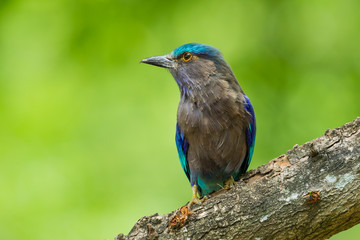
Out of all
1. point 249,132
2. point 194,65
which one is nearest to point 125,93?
point 194,65

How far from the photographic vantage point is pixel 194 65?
6355mm

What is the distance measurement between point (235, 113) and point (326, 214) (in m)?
1.87

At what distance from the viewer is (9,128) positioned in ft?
24.8

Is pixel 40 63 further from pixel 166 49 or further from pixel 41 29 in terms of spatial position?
pixel 166 49

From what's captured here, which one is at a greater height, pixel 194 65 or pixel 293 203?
pixel 194 65

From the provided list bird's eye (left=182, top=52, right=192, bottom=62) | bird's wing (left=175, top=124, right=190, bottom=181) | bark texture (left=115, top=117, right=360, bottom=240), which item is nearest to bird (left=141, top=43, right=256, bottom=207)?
bird's wing (left=175, top=124, right=190, bottom=181)

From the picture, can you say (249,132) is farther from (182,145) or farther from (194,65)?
(194,65)

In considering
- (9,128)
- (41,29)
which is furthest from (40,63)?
(9,128)

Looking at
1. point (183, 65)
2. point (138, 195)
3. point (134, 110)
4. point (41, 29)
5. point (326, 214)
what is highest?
point (41, 29)

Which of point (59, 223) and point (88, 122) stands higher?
point (88, 122)

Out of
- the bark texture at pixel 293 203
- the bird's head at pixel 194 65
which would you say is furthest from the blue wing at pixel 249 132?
the bark texture at pixel 293 203

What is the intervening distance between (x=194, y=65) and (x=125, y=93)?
6.43 feet

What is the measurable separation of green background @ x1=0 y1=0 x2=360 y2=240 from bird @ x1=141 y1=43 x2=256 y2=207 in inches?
56.5

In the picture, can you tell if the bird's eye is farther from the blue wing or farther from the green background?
the green background
